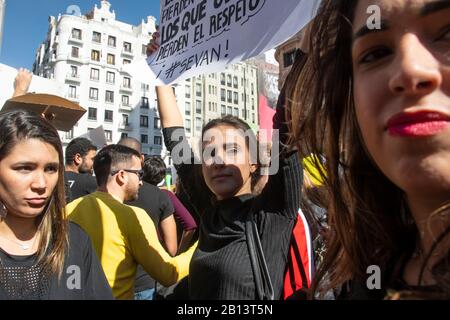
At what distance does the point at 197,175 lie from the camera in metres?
2.65

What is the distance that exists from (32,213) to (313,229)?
4.64 ft

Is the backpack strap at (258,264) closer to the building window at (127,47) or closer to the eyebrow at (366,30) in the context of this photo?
the eyebrow at (366,30)

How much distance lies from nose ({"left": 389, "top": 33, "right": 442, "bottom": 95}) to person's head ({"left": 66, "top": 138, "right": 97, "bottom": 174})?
4202mm

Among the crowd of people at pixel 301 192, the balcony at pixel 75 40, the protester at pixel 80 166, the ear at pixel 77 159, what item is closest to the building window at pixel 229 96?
the balcony at pixel 75 40

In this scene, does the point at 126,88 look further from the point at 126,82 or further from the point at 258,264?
the point at 258,264

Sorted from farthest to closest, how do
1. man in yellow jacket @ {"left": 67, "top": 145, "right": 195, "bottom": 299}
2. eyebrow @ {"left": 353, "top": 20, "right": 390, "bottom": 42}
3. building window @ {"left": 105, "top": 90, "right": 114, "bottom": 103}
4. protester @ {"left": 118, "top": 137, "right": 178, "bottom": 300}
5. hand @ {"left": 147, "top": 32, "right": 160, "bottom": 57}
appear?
1. building window @ {"left": 105, "top": 90, "right": 114, "bottom": 103}
2. protester @ {"left": 118, "top": 137, "right": 178, "bottom": 300}
3. hand @ {"left": 147, "top": 32, "right": 160, "bottom": 57}
4. man in yellow jacket @ {"left": 67, "top": 145, "right": 195, "bottom": 299}
5. eyebrow @ {"left": 353, "top": 20, "right": 390, "bottom": 42}

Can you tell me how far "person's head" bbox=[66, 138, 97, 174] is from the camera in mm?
4410

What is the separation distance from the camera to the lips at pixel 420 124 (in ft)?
2.19

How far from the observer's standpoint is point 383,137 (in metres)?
0.77

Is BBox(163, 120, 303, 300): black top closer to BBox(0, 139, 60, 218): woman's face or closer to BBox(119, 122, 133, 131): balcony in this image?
BBox(0, 139, 60, 218): woman's face

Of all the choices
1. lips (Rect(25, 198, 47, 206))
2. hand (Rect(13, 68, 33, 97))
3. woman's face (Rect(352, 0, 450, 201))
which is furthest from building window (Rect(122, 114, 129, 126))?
woman's face (Rect(352, 0, 450, 201))

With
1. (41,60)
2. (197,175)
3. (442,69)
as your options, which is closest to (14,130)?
(197,175)

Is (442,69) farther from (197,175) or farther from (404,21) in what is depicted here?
(197,175)

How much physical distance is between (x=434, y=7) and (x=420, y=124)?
235mm
